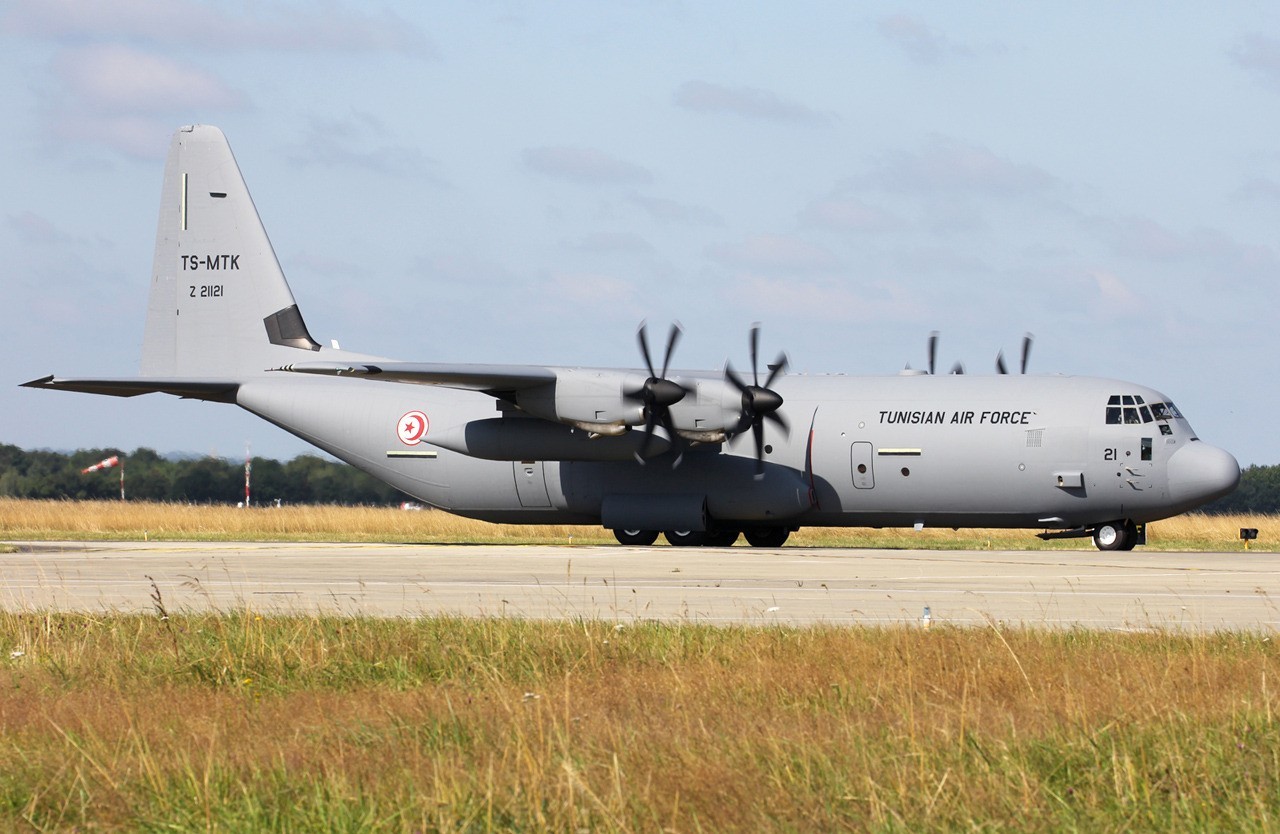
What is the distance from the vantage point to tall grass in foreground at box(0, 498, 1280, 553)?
3997 cm

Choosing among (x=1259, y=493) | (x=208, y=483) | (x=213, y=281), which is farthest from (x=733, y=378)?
(x=1259, y=493)

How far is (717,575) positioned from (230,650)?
1135cm

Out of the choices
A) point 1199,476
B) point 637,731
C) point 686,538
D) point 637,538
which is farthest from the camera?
point 637,538

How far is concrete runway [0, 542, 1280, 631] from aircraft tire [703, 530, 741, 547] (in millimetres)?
3549

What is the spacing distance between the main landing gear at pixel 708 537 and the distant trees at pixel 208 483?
88.5 feet

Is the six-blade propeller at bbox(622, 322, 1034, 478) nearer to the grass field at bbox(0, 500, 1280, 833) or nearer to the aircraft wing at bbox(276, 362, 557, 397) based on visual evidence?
the aircraft wing at bbox(276, 362, 557, 397)

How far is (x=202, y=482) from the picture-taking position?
198 feet

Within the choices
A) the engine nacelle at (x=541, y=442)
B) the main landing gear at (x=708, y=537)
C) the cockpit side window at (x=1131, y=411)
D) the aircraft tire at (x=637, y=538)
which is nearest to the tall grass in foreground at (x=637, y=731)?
the cockpit side window at (x=1131, y=411)

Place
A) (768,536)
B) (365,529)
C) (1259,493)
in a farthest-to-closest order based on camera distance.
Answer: (1259,493) < (365,529) < (768,536)

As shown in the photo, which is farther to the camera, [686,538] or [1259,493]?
[1259,493]

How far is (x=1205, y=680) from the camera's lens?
10.5m

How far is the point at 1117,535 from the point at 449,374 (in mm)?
14443

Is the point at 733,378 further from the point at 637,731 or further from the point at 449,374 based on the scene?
the point at 637,731

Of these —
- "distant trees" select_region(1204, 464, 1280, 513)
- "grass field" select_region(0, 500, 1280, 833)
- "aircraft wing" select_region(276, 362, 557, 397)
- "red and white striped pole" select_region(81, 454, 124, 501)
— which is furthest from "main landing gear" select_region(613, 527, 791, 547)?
"distant trees" select_region(1204, 464, 1280, 513)
